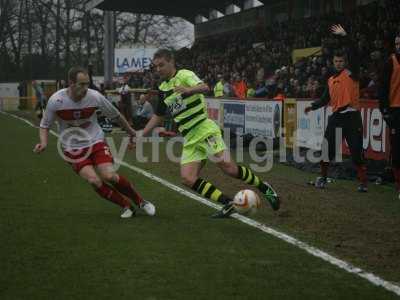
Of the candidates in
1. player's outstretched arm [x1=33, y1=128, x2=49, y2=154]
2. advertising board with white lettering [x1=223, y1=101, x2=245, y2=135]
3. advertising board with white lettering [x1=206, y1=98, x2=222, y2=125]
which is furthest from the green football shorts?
advertising board with white lettering [x1=206, y1=98, x2=222, y2=125]

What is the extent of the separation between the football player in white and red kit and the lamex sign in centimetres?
3192

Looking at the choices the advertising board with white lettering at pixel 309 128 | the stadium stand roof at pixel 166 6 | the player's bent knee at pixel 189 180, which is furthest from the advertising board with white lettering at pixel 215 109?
the stadium stand roof at pixel 166 6

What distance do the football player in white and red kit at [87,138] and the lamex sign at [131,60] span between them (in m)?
31.9

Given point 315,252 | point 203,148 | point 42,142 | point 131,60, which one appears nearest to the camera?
point 315,252

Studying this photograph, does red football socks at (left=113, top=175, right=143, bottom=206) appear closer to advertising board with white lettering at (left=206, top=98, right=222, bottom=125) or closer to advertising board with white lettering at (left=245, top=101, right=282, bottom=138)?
advertising board with white lettering at (left=245, top=101, right=282, bottom=138)

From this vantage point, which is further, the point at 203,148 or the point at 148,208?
the point at 148,208

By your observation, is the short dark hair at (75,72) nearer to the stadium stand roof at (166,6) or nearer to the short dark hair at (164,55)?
the short dark hair at (164,55)

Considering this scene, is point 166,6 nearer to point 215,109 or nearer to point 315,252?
point 215,109

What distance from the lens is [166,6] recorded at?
39.5 meters

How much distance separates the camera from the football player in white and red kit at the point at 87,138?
8.09m

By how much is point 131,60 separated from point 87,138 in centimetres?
3252

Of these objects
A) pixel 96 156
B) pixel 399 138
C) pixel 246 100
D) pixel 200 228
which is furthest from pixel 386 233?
pixel 246 100

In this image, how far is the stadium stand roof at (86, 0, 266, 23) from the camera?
1487 inches

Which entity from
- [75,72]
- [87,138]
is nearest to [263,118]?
[87,138]
